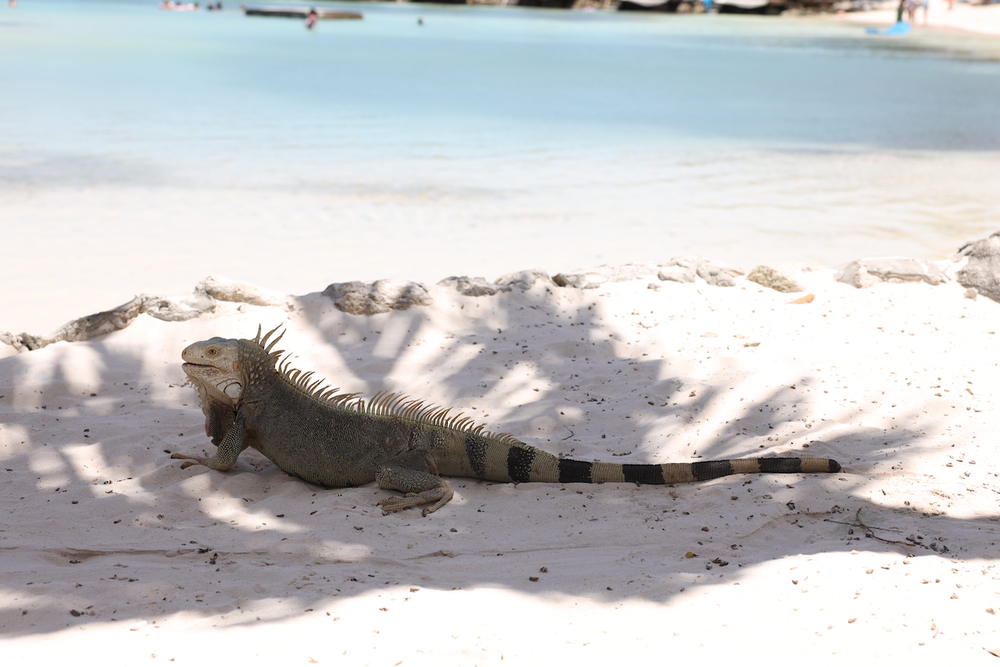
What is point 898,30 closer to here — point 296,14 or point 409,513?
point 296,14

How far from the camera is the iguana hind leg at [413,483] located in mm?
4125

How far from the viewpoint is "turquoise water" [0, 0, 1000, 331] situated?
1078 cm

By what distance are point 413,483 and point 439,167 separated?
1300 cm

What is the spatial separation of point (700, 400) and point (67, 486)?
378 centimetres

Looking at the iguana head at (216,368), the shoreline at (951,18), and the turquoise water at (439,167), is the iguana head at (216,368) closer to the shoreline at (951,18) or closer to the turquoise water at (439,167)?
the turquoise water at (439,167)

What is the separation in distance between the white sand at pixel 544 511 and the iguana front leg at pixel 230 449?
8 centimetres

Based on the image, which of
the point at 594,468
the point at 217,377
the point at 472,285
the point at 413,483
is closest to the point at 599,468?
the point at 594,468

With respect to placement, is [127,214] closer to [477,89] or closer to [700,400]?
[700,400]

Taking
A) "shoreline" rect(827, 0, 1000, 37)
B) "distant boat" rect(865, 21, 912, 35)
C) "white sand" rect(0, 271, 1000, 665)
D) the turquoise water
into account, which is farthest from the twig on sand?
"shoreline" rect(827, 0, 1000, 37)

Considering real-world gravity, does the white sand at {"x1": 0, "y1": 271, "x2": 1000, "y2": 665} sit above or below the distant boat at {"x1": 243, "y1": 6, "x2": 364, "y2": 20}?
below

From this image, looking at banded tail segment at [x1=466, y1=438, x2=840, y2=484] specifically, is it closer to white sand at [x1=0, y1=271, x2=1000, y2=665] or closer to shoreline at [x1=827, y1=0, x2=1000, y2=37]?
white sand at [x1=0, y1=271, x2=1000, y2=665]

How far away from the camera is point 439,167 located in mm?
16500

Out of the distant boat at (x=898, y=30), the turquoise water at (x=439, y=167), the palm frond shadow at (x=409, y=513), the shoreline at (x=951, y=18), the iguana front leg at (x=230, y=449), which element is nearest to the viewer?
the palm frond shadow at (x=409, y=513)

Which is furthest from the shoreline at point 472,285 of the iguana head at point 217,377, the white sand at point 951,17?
the white sand at point 951,17
